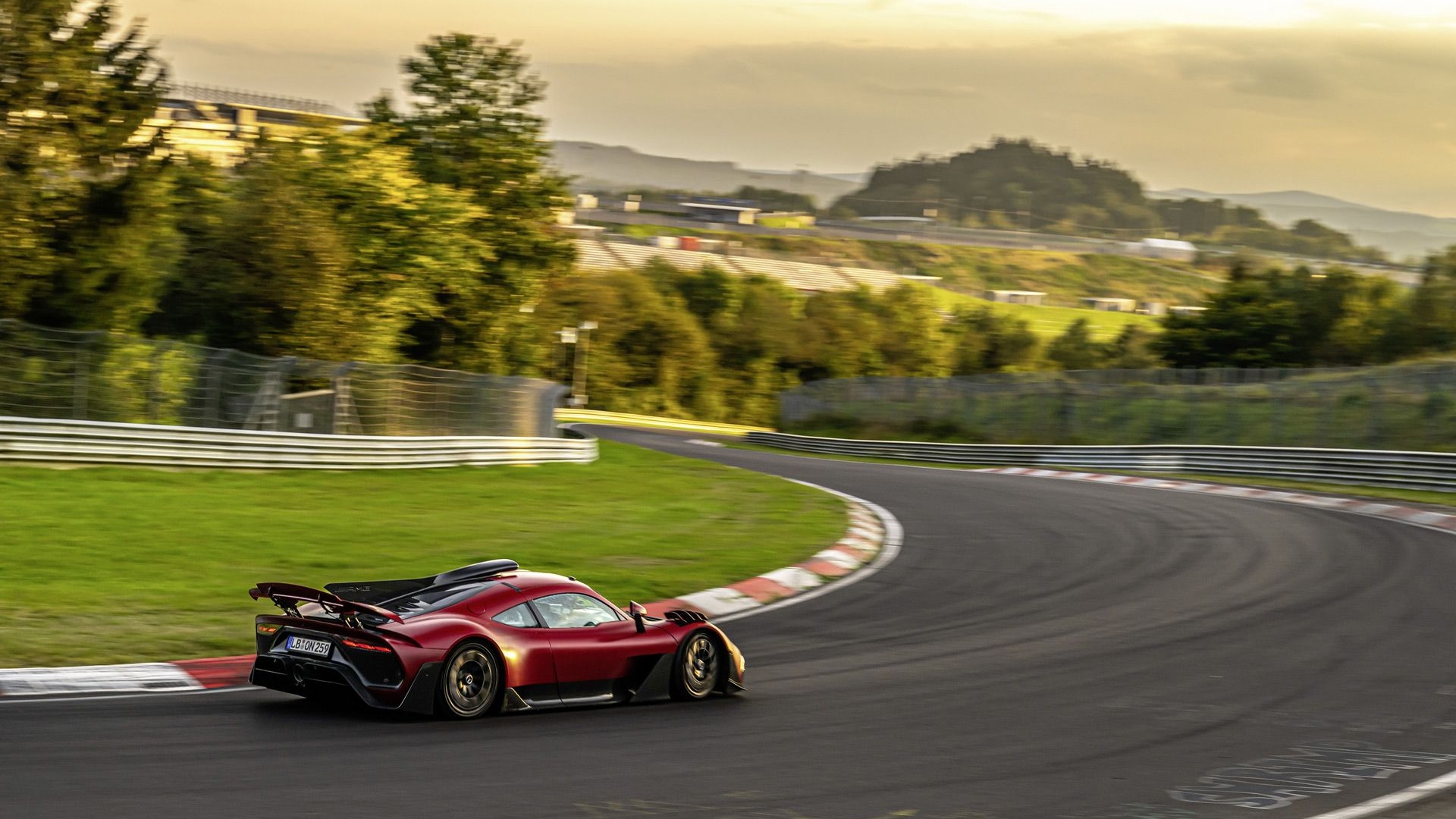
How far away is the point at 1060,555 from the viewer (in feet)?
61.3

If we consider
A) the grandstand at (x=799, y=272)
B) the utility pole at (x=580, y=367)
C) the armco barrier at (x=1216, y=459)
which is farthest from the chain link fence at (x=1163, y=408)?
the grandstand at (x=799, y=272)

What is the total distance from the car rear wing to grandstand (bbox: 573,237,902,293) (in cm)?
10729

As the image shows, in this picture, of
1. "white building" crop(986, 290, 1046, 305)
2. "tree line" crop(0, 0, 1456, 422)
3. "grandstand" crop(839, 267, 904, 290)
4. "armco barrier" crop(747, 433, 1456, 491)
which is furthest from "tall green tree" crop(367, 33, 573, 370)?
"white building" crop(986, 290, 1046, 305)

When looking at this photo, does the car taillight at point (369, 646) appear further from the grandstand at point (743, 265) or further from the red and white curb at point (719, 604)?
the grandstand at point (743, 265)

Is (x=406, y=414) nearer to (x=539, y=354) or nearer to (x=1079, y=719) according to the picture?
(x=1079, y=719)

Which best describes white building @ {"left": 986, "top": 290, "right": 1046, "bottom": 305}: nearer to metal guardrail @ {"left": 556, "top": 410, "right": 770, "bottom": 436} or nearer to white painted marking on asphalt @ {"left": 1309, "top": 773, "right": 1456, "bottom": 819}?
metal guardrail @ {"left": 556, "top": 410, "right": 770, "bottom": 436}

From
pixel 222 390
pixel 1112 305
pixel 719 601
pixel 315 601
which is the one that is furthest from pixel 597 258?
pixel 315 601

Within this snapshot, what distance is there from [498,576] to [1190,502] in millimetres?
19972

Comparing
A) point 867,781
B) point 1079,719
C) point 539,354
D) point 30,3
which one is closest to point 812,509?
point 1079,719

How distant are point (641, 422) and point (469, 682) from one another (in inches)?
2892

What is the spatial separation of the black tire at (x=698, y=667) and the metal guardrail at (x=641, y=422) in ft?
203

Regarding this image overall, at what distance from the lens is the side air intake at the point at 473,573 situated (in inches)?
363

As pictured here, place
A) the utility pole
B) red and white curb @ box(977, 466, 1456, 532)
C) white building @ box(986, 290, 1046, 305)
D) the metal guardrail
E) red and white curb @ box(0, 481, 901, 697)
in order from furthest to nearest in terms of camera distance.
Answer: white building @ box(986, 290, 1046, 305) → the utility pole → the metal guardrail → red and white curb @ box(977, 466, 1456, 532) → red and white curb @ box(0, 481, 901, 697)

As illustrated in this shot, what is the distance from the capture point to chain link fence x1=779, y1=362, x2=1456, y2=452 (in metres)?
32.2
